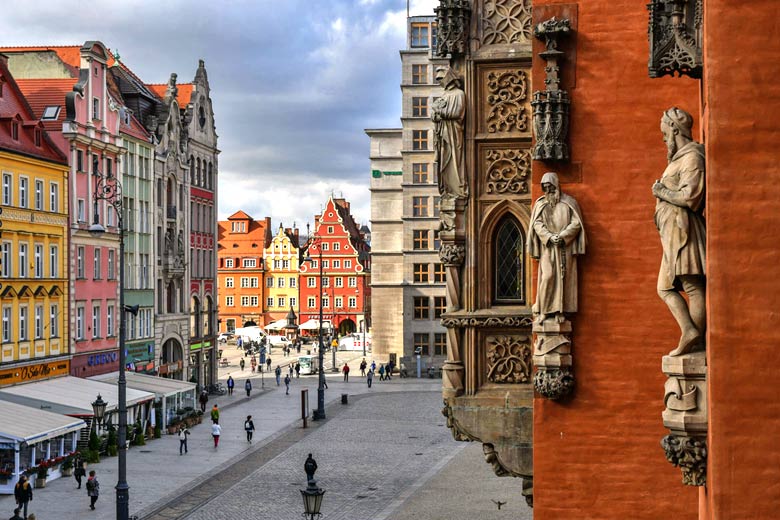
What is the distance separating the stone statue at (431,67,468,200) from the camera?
1590cm

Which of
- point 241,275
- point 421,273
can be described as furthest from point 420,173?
point 241,275

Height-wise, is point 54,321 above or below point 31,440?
above

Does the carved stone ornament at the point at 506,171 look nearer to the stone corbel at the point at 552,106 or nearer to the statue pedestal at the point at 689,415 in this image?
the stone corbel at the point at 552,106

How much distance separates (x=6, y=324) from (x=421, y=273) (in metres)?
39.0

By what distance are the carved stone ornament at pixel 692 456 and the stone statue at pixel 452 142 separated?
336 inches

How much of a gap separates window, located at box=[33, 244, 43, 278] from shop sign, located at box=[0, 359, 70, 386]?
3.52 metres

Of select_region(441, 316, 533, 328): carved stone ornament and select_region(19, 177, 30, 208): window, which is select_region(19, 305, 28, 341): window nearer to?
select_region(19, 177, 30, 208): window

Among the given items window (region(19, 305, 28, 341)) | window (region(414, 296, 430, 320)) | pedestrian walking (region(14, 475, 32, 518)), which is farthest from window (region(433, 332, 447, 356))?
pedestrian walking (region(14, 475, 32, 518))

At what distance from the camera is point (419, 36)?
80812 millimetres

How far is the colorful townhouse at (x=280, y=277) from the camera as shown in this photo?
140 m

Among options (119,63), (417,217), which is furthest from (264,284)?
(119,63)

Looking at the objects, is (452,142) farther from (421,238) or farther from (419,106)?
(419,106)

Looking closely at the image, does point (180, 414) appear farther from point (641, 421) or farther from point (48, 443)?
point (641, 421)

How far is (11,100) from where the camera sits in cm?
4750
